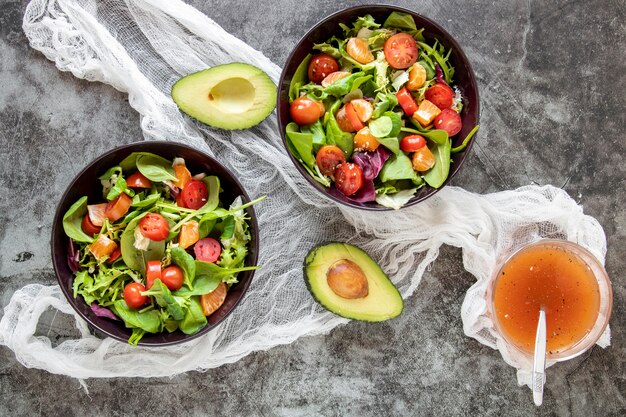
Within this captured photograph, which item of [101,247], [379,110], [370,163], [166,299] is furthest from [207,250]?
[379,110]

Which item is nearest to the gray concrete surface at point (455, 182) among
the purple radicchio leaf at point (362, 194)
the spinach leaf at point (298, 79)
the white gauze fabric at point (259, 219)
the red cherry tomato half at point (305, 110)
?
the white gauze fabric at point (259, 219)

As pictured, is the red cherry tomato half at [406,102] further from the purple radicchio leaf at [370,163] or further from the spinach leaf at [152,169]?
the spinach leaf at [152,169]

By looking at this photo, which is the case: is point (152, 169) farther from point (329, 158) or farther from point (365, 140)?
point (365, 140)

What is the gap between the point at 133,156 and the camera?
1.99m

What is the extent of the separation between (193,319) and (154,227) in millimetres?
279

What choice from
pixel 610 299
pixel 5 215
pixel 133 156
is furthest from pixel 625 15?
pixel 5 215

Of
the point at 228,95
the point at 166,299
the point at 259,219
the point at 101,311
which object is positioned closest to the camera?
the point at 166,299

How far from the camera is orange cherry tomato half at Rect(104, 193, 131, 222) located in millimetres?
1984

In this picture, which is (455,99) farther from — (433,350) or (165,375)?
(165,375)

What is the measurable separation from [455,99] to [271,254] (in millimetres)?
745

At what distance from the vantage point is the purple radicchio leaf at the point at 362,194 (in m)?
2.04

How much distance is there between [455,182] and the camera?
2273 millimetres

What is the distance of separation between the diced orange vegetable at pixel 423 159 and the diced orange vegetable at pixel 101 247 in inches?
35.1

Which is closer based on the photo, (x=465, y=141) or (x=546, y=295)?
(x=465, y=141)
